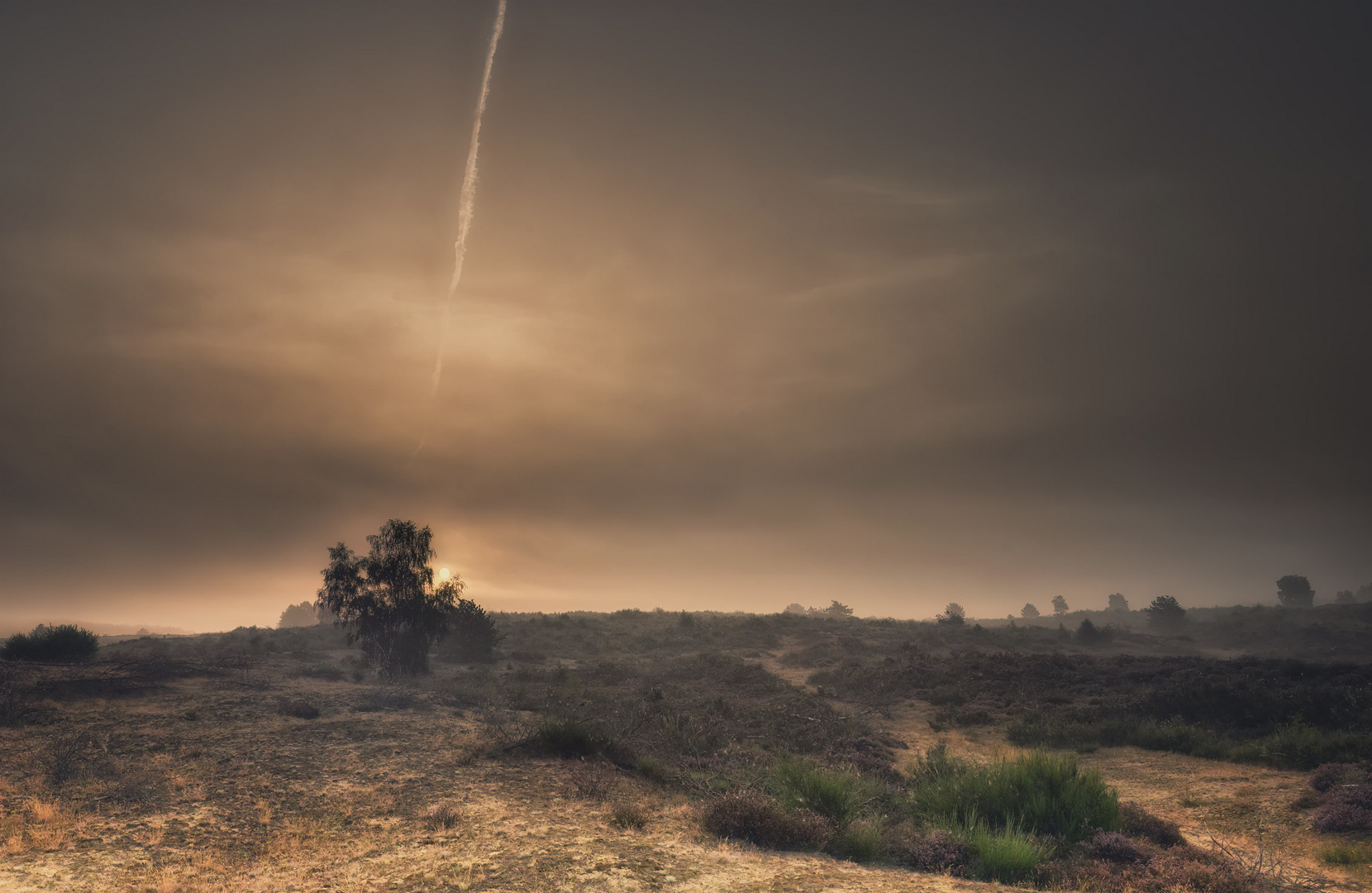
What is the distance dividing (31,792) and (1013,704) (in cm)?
3174

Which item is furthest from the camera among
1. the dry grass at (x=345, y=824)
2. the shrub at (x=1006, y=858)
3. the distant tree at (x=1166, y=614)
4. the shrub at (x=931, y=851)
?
the distant tree at (x=1166, y=614)

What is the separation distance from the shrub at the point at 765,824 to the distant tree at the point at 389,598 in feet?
88.0

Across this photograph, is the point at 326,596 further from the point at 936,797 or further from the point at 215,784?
the point at 936,797

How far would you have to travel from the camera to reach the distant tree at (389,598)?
32.0m

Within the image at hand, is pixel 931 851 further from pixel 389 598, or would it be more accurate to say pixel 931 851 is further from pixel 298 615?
pixel 298 615

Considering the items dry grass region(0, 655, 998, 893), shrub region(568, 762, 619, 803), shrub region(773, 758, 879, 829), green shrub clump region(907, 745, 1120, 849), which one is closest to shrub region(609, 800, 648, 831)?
dry grass region(0, 655, 998, 893)

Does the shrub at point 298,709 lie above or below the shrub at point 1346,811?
above

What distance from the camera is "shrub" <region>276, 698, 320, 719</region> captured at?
811 inches

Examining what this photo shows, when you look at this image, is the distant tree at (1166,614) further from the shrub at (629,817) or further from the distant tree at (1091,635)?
the shrub at (629,817)

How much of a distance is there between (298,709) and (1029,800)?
22.7 metres

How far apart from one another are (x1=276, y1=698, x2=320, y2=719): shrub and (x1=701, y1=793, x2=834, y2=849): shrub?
1666cm

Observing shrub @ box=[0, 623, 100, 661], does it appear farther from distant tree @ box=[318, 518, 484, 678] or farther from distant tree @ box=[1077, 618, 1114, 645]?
distant tree @ box=[1077, 618, 1114, 645]

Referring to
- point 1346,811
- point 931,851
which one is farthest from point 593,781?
point 1346,811

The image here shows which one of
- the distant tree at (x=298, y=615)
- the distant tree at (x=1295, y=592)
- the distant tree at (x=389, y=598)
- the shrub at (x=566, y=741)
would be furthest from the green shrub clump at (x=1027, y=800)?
the distant tree at (x=298, y=615)
